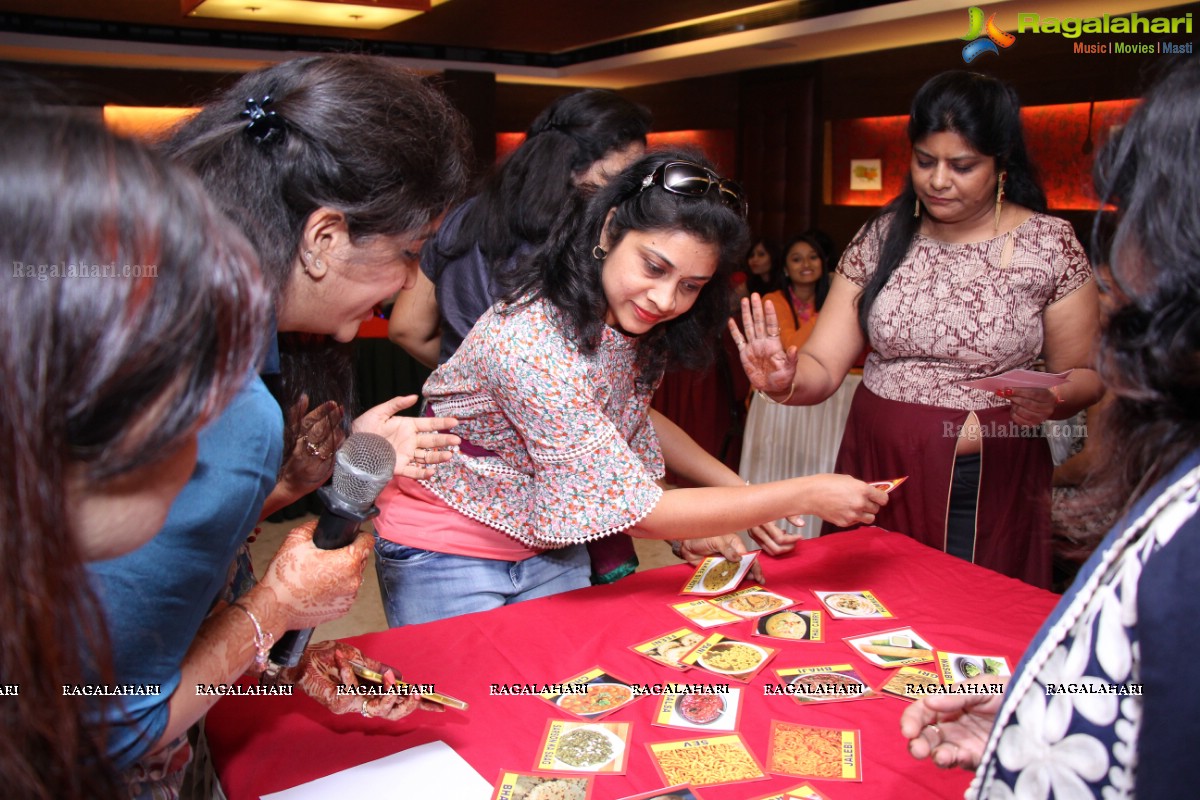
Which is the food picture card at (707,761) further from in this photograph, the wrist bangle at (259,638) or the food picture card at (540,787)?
the wrist bangle at (259,638)

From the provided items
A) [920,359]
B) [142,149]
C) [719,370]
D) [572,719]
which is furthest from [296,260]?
[719,370]

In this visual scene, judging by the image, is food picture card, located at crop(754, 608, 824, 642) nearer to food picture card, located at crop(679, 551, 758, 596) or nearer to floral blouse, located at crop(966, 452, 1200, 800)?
food picture card, located at crop(679, 551, 758, 596)

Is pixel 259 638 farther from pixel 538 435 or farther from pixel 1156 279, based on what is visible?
pixel 1156 279

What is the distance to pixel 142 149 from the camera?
688 millimetres

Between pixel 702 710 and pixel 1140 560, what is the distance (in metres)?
0.74

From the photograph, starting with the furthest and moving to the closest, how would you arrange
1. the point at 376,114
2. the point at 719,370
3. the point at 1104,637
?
the point at 719,370 < the point at 376,114 < the point at 1104,637

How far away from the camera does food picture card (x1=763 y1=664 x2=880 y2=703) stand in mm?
1387

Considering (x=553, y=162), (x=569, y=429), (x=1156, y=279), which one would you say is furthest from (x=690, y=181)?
(x=1156, y=279)

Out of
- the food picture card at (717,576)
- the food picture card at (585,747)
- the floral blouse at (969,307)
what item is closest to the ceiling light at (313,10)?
the floral blouse at (969,307)

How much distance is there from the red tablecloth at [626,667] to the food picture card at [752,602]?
0.04 meters

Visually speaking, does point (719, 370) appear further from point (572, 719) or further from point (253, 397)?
point (253, 397)

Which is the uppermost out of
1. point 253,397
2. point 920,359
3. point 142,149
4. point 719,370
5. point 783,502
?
point 142,149

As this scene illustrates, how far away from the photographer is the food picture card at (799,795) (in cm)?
115

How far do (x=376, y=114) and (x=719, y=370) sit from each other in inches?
163
